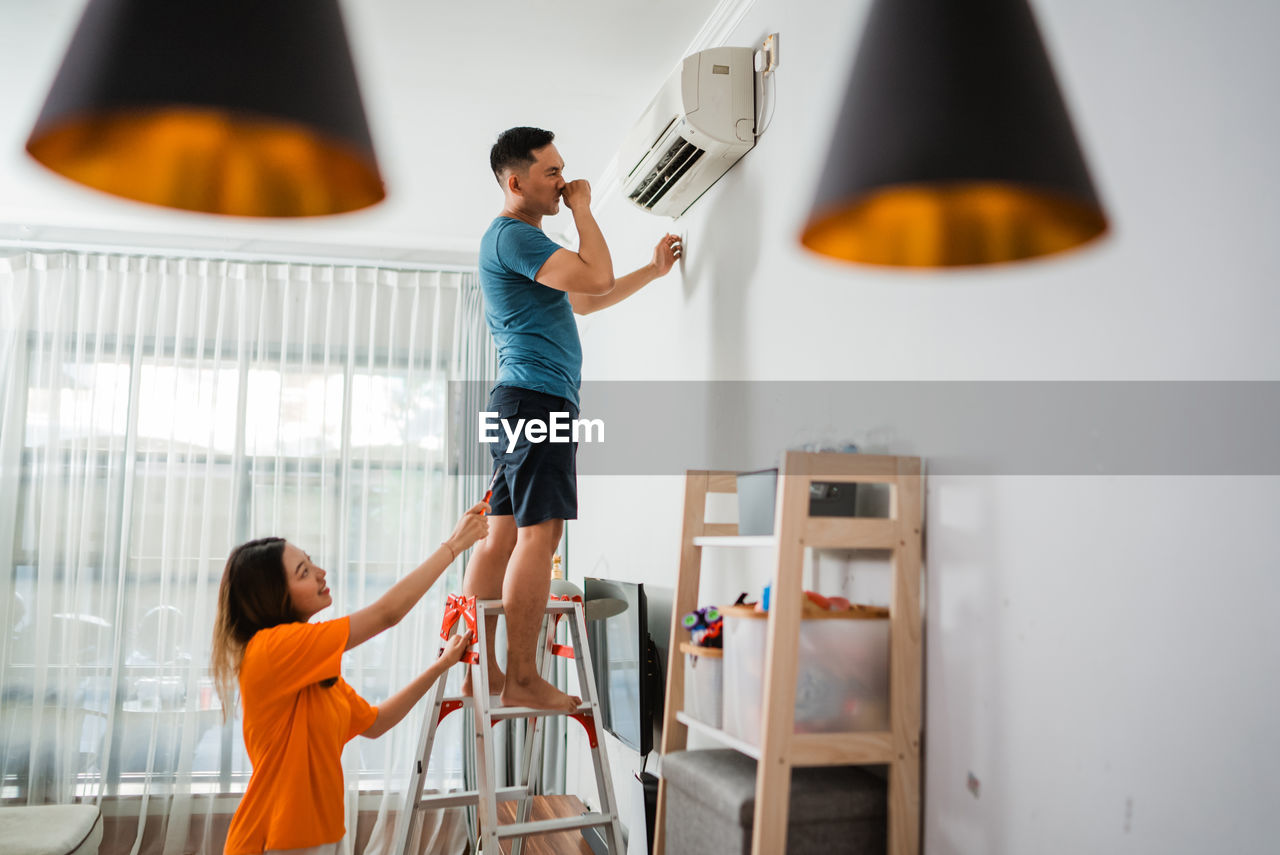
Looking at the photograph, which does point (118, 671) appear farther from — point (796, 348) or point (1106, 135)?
point (1106, 135)

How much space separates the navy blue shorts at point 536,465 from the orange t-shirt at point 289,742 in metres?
0.50

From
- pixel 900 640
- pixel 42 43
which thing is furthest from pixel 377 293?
pixel 900 640

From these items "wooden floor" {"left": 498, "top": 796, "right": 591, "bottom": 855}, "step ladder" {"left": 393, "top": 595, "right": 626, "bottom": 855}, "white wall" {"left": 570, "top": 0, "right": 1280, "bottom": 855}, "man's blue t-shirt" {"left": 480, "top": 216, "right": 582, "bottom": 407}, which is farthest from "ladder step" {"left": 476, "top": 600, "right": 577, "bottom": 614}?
"white wall" {"left": 570, "top": 0, "right": 1280, "bottom": 855}

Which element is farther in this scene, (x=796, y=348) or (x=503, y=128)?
(x=503, y=128)

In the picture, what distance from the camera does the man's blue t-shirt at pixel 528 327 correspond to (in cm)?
228

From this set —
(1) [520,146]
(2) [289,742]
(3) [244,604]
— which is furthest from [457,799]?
(1) [520,146]

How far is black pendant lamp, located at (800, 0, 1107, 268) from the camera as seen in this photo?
2.25 ft

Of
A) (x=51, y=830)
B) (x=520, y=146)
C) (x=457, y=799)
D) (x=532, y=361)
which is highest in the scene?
(x=520, y=146)

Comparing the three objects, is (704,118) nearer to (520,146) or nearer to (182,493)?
(520,146)

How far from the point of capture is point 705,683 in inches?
→ 69.8

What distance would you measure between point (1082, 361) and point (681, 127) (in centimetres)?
136

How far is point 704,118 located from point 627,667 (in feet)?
5.27

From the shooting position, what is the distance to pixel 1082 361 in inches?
46.9

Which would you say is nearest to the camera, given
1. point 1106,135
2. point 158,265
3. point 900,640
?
A: point 1106,135
